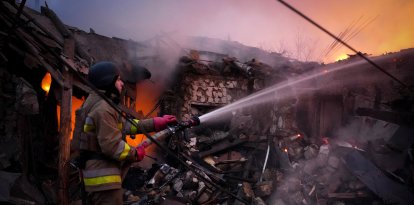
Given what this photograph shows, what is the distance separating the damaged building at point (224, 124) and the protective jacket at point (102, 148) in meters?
0.40

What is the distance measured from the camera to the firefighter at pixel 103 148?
10.7ft

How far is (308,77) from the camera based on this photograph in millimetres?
11984

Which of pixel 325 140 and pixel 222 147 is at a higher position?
pixel 325 140

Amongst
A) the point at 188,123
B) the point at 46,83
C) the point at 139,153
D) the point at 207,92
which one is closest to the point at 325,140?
the point at 207,92

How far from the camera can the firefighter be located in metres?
3.25

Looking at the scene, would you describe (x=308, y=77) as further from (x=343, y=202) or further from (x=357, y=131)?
(x=343, y=202)

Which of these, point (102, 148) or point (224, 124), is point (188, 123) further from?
point (224, 124)

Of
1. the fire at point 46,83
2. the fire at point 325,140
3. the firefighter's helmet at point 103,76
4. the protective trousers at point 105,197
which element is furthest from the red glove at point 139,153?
the fire at point 325,140

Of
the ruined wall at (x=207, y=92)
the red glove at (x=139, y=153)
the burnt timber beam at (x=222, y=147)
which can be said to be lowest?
the burnt timber beam at (x=222, y=147)

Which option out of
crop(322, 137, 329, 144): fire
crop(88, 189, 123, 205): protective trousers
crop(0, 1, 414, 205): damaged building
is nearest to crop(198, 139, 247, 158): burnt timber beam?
crop(0, 1, 414, 205): damaged building

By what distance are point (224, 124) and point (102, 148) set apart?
871 centimetres

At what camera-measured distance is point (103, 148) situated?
322 cm

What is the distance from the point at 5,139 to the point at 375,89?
10.2 metres

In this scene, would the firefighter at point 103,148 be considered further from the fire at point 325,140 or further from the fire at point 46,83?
the fire at point 325,140
